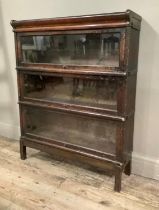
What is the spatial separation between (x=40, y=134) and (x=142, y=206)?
1048mm

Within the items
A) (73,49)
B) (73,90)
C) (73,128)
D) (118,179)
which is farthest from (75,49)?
(118,179)

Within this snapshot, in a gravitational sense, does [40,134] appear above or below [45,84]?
below

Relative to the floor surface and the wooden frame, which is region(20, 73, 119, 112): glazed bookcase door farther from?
the floor surface

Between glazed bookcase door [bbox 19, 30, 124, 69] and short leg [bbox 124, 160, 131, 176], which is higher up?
glazed bookcase door [bbox 19, 30, 124, 69]

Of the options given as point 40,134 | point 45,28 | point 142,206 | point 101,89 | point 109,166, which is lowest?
point 142,206

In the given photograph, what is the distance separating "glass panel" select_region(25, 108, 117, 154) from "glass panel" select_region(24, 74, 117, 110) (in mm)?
129

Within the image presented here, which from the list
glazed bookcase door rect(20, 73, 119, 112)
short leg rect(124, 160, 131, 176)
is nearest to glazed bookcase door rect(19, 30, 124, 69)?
glazed bookcase door rect(20, 73, 119, 112)

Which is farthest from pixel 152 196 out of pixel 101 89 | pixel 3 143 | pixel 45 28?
pixel 3 143

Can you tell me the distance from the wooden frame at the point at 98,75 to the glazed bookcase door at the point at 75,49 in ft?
0.08

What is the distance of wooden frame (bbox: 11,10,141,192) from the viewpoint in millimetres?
1481

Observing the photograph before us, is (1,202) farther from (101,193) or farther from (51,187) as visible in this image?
(101,193)

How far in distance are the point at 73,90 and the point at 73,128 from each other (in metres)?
0.34

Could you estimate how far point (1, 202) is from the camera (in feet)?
5.27

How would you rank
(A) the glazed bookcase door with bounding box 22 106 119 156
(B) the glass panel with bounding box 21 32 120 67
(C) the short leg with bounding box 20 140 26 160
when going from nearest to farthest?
(B) the glass panel with bounding box 21 32 120 67, (A) the glazed bookcase door with bounding box 22 106 119 156, (C) the short leg with bounding box 20 140 26 160
